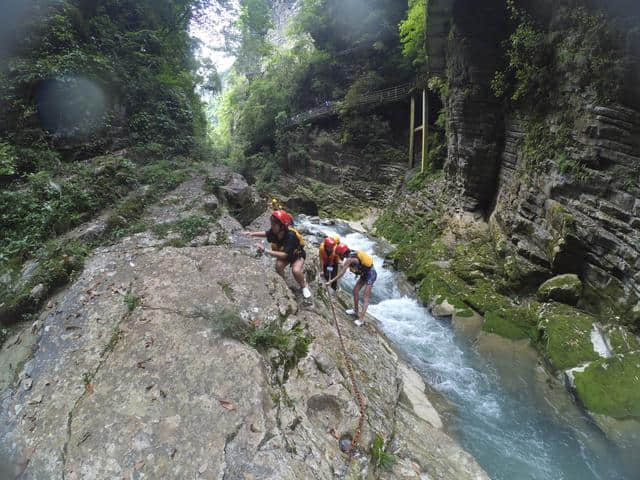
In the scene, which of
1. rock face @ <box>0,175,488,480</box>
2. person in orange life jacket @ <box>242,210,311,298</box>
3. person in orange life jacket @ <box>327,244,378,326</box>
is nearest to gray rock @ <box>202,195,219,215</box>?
rock face @ <box>0,175,488,480</box>

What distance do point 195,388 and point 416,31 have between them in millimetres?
20109

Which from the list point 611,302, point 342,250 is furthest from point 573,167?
point 342,250

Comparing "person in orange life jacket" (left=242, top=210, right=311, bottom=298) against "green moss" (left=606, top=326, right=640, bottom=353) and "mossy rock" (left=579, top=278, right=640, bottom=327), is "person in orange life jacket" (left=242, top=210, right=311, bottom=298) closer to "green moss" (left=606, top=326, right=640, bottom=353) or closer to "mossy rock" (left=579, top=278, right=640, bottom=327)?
"green moss" (left=606, top=326, right=640, bottom=353)

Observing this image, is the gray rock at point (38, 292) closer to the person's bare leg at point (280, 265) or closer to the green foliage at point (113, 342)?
the green foliage at point (113, 342)

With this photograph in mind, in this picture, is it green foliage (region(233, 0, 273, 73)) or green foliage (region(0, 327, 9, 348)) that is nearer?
green foliage (region(0, 327, 9, 348))

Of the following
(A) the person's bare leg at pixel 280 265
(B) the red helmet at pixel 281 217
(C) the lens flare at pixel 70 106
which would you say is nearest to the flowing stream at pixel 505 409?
(A) the person's bare leg at pixel 280 265

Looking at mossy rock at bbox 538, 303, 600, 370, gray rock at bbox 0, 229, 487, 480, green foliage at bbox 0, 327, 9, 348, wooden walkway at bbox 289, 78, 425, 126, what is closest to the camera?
gray rock at bbox 0, 229, 487, 480

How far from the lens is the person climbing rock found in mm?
6777

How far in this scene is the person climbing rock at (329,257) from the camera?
267 inches

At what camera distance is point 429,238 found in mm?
14320

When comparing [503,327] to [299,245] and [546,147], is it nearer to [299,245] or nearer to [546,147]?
[546,147]

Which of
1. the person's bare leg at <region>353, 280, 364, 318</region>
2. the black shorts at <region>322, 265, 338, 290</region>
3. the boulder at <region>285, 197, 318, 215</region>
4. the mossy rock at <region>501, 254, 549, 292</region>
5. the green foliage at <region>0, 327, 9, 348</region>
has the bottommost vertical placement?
the boulder at <region>285, 197, 318, 215</region>

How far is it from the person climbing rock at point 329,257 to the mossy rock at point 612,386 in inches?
197

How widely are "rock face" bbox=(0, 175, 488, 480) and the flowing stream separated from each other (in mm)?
939
